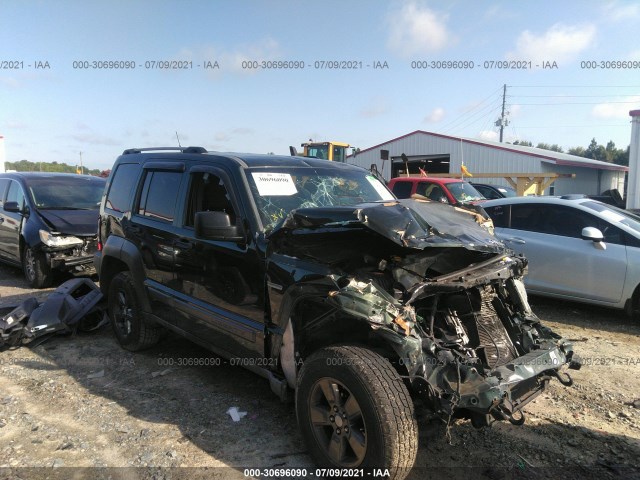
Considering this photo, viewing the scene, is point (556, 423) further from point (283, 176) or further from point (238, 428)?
point (283, 176)

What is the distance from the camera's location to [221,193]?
390 cm

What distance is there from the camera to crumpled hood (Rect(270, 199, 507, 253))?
111 inches

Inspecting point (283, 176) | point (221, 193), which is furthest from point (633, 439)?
point (221, 193)

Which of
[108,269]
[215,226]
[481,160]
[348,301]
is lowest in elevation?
[108,269]

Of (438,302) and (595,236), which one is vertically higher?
(595,236)

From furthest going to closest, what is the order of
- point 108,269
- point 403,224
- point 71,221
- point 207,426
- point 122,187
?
1. point 71,221
2. point 108,269
3. point 122,187
4. point 207,426
5. point 403,224

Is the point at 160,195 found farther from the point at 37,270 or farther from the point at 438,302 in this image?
the point at 37,270

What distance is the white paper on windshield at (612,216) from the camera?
6020 mm

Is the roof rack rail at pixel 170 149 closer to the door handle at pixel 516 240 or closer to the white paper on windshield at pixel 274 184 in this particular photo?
the white paper on windshield at pixel 274 184

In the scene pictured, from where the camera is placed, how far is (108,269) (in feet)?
17.8

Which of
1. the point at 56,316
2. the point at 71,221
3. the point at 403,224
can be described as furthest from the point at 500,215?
the point at 71,221

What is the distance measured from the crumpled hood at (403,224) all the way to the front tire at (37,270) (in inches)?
240

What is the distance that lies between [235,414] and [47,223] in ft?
19.1

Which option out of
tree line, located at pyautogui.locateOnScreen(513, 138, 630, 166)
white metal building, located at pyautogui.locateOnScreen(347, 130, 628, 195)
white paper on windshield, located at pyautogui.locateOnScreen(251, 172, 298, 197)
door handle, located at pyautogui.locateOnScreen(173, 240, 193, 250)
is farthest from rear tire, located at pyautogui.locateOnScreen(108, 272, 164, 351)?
tree line, located at pyautogui.locateOnScreen(513, 138, 630, 166)
